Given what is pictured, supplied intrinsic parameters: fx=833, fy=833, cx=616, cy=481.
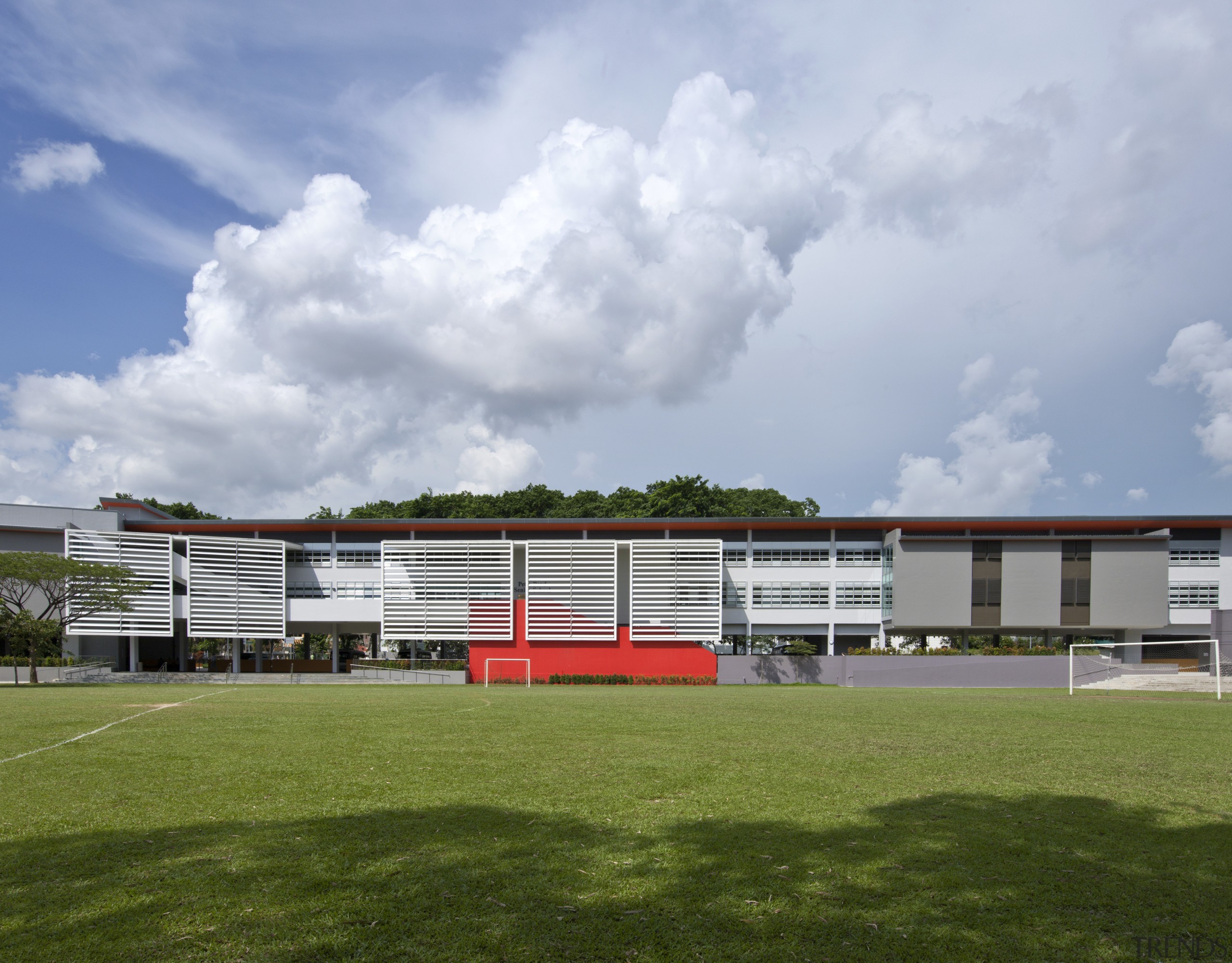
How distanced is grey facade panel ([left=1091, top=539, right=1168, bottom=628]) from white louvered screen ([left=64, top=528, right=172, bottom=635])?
5315 cm

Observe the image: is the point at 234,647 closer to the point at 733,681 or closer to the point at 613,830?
the point at 733,681

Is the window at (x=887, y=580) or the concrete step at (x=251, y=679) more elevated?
the window at (x=887, y=580)

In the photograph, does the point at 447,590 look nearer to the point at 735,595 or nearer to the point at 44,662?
the point at 735,595

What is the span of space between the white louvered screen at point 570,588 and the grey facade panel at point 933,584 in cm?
1706

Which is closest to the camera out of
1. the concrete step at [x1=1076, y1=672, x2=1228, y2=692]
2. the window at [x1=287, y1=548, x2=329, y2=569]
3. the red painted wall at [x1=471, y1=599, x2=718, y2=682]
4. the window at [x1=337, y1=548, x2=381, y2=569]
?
the concrete step at [x1=1076, y1=672, x2=1228, y2=692]

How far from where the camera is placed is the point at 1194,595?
163 ft

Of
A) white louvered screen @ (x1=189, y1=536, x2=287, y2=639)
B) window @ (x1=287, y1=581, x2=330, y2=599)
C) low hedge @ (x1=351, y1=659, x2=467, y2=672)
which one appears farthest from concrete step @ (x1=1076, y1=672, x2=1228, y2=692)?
white louvered screen @ (x1=189, y1=536, x2=287, y2=639)

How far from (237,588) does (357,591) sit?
678 cm

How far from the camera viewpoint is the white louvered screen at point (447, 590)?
47.7m

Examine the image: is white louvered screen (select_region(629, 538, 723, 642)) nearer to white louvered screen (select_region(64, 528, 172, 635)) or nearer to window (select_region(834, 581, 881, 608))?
window (select_region(834, 581, 881, 608))

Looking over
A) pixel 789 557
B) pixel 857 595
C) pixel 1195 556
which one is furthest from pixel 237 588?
pixel 1195 556

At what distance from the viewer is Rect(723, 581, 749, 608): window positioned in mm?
50875

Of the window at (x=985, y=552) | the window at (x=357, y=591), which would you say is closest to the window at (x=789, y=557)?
the window at (x=985, y=552)

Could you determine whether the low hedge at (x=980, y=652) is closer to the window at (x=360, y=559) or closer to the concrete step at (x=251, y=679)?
the concrete step at (x=251, y=679)
